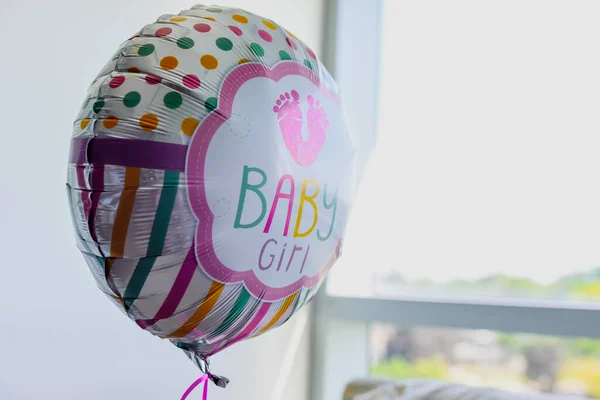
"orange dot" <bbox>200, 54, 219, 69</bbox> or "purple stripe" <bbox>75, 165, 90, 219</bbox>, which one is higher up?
"orange dot" <bbox>200, 54, 219, 69</bbox>

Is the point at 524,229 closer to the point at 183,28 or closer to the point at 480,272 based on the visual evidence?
the point at 480,272

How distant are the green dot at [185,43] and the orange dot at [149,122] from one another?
12cm

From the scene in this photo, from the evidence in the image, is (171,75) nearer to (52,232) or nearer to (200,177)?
(200,177)

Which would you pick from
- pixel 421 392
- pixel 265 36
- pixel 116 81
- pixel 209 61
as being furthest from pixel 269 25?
pixel 421 392

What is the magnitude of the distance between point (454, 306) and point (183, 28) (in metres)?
0.97

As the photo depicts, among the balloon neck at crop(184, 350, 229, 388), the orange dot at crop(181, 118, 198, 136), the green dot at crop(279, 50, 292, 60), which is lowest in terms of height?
the balloon neck at crop(184, 350, 229, 388)

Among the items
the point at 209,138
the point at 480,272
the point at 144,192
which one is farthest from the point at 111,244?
the point at 480,272

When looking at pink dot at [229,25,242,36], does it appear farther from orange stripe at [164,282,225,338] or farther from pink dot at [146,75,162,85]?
orange stripe at [164,282,225,338]

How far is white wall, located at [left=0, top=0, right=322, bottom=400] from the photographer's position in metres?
1.19

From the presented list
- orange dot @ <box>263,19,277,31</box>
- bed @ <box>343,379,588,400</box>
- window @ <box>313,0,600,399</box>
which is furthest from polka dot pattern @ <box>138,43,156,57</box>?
window @ <box>313,0,600,399</box>

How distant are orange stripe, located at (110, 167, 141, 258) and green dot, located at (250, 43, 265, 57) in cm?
27

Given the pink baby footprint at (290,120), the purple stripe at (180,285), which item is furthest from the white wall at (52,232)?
the pink baby footprint at (290,120)

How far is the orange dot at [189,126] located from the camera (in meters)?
0.92

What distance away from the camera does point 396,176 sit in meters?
1.97
